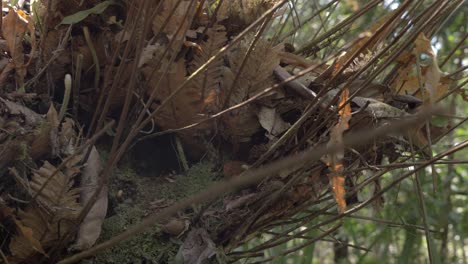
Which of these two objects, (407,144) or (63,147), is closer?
(63,147)

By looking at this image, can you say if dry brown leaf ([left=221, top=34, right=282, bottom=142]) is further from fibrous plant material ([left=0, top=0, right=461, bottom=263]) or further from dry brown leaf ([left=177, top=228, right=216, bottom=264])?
dry brown leaf ([left=177, top=228, right=216, bottom=264])

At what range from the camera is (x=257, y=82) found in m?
0.94

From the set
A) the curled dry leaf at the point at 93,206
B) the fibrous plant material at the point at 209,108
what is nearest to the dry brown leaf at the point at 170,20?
the fibrous plant material at the point at 209,108

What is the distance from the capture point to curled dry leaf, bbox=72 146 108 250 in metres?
0.80

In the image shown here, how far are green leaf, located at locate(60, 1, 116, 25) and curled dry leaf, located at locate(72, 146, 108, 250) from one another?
0.68 feet

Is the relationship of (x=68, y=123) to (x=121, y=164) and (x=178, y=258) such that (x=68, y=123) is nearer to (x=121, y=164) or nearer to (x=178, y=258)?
(x=121, y=164)

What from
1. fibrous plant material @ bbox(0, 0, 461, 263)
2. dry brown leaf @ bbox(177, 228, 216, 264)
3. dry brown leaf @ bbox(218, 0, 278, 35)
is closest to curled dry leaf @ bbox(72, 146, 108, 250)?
fibrous plant material @ bbox(0, 0, 461, 263)

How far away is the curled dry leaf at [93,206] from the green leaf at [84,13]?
207 millimetres

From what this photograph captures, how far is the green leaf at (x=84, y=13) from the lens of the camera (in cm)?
90

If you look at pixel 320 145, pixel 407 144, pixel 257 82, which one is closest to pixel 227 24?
pixel 257 82

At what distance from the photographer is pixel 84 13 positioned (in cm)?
92

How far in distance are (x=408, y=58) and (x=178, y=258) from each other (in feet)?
1.73

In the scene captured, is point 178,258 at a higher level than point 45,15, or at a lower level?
lower

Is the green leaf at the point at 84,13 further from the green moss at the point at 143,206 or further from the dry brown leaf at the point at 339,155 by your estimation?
the dry brown leaf at the point at 339,155
